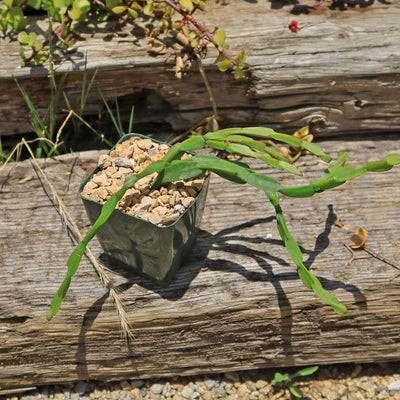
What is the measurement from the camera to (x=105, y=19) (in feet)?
7.61

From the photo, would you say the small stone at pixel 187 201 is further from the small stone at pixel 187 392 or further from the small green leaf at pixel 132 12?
the small green leaf at pixel 132 12

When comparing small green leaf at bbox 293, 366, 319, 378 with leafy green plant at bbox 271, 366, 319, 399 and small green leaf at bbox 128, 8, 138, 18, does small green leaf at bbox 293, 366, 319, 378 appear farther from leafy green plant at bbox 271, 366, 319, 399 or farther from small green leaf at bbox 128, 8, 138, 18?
small green leaf at bbox 128, 8, 138, 18

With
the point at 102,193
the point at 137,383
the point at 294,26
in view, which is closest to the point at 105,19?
the point at 294,26

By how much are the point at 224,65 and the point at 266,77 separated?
0.82 ft

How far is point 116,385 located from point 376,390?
112cm

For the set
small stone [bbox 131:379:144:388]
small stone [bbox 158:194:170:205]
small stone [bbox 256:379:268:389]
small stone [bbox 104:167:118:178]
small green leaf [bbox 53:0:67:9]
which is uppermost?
small green leaf [bbox 53:0:67:9]

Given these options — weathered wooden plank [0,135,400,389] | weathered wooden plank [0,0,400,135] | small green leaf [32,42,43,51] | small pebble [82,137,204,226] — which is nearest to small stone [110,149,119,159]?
small pebble [82,137,204,226]

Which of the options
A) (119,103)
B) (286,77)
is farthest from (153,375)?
(286,77)

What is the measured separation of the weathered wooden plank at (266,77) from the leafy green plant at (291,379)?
113 centimetres

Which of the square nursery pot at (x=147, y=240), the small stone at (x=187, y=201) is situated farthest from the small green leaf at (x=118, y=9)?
→ the small stone at (x=187, y=201)

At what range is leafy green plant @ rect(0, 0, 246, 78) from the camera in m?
2.06

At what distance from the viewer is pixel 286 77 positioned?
7.11 ft

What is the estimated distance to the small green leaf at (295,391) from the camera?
6.42 feet

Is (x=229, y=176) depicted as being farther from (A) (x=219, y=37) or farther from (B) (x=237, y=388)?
(B) (x=237, y=388)
